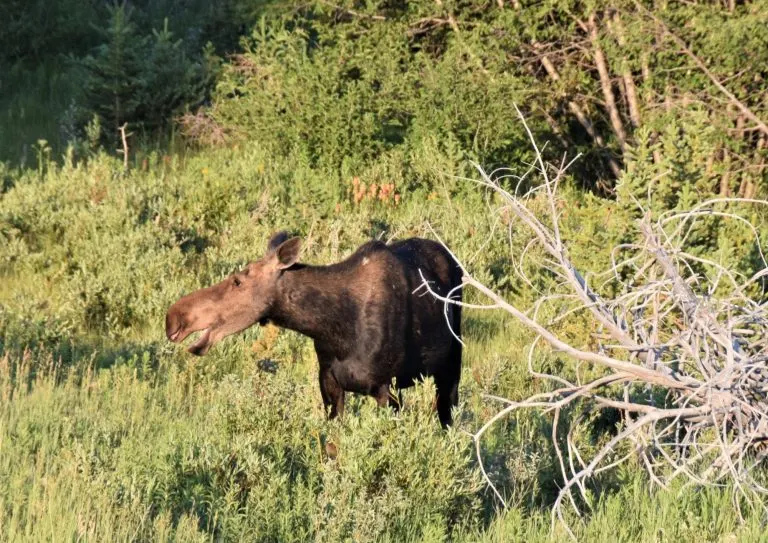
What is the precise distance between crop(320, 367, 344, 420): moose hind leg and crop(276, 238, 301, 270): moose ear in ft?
2.17

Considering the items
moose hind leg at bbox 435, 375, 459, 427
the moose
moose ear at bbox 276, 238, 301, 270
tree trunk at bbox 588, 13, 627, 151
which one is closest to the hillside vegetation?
tree trunk at bbox 588, 13, 627, 151

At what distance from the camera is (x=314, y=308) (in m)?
7.96

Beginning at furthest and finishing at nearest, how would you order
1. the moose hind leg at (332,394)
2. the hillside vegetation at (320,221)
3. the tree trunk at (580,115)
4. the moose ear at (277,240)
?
1. the tree trunk at (580,115)
2. the moose ear at (277,240)
3. the moose hind leg at (332,394)
4. the hillside vegetation at (320,221)

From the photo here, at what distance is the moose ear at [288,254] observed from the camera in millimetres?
7923

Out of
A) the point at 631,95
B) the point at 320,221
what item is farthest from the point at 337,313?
the point at 631,95

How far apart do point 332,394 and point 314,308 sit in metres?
0.53

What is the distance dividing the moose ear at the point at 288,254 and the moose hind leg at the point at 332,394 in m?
0.66

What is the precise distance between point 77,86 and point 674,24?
866 cm

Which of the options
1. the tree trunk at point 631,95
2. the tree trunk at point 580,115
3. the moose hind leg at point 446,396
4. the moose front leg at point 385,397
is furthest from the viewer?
the tree trunk at point 580,115

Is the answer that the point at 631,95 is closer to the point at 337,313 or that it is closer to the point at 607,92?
the point at 607,92

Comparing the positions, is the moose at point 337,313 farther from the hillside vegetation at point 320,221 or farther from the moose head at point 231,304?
the hillside vegetation at point 320,221

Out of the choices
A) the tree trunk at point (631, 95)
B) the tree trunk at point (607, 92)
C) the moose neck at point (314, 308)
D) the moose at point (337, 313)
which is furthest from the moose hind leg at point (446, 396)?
the tree trunk at point (607, 92)

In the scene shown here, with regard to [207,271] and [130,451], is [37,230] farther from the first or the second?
[130,451]

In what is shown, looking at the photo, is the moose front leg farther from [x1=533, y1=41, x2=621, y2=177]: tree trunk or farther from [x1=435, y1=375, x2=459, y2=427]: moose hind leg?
[x1=533, y1=41, x2=621, y2=177]: tree trunk
